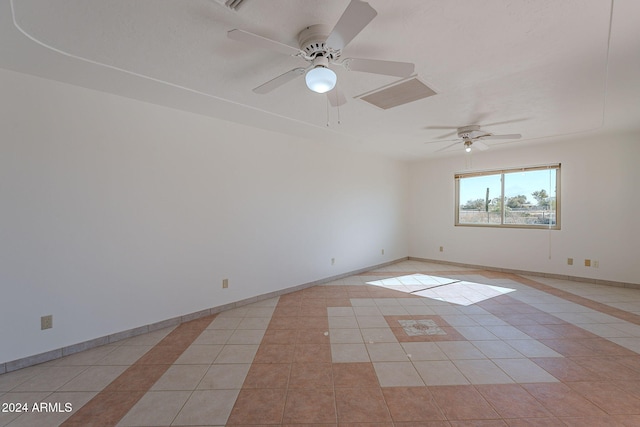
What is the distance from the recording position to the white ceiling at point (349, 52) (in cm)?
158

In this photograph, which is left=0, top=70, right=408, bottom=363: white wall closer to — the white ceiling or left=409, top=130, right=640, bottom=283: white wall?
the white ceiling

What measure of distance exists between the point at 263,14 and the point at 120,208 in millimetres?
2356

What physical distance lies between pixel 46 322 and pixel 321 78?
315 cm

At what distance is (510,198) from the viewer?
5.44 m

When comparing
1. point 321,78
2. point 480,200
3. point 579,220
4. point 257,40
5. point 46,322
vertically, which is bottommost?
point 46,322

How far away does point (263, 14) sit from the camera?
5.30ft

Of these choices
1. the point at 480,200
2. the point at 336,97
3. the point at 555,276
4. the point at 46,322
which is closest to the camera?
the point at 46,322

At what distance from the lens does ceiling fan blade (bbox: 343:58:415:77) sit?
1710 mm

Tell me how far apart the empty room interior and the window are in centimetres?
38

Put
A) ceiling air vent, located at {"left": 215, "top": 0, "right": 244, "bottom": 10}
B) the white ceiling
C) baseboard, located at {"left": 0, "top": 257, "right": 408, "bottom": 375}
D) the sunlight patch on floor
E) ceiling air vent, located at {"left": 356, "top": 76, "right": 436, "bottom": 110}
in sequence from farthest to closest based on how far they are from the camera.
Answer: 1. the sunlight patch on floor
2. ceiling air vent, located at {"left": 356, "top": 76, "right": 436, "bottom": 110}
3. baseboard, located at {"left": 0, "top": 257, "right": 408, "bottom": 375}
4. the white ceiling
5. ceiling air vent, located at {"left": 215, "top": 0, "right": 244, "bottom": 10}

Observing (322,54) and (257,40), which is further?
(322,54)

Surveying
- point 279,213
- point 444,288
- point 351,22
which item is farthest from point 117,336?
point 444,288

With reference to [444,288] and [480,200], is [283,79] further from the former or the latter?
[480,200]

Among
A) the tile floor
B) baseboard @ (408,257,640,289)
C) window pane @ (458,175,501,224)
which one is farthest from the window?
the tile floor
